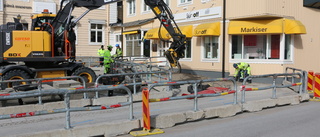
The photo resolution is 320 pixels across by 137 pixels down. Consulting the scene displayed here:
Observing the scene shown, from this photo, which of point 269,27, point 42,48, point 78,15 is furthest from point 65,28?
point 78,15

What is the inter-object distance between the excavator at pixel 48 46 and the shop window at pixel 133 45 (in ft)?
40.9

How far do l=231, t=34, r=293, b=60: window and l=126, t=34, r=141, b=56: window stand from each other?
35.1 feet

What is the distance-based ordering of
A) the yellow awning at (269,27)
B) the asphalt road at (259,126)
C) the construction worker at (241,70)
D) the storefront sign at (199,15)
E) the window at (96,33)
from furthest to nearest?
the window at (96,33)
the storefront sign at (199,15)
the construction worker at (241,70)
the yellow awning at (269,27)
the asphalt road at (259,126)

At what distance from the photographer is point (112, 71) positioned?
52.1 ft

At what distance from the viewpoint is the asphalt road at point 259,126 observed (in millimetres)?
7130

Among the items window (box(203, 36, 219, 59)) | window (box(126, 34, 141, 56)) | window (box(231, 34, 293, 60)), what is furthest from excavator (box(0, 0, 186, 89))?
window (box(126, 34, 141, 56))

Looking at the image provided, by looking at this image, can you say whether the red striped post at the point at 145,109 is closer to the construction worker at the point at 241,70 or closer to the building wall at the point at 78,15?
the construction worker at the point at 241,70

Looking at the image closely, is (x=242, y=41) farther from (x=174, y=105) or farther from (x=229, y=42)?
(x=174, y=105)

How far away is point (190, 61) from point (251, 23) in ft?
18.2

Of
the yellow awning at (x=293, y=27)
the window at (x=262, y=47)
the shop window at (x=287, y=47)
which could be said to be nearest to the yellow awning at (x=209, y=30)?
the window at (x=262, y=47)

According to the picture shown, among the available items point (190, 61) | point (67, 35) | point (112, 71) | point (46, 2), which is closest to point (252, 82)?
point (190, 61)

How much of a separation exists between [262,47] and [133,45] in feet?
43.2

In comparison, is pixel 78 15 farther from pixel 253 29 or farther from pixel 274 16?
pixel 274 16

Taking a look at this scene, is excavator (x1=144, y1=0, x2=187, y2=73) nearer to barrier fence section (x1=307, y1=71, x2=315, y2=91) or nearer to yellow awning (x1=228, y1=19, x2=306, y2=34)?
yellow awning (x1=228, y1=19, x2=306, y2=34)
